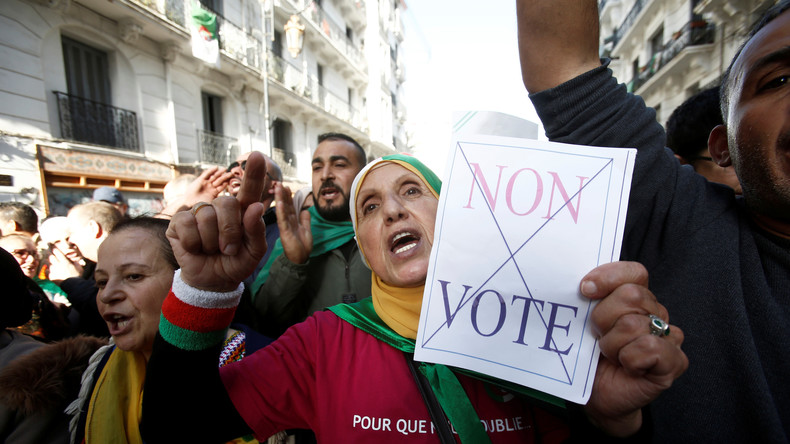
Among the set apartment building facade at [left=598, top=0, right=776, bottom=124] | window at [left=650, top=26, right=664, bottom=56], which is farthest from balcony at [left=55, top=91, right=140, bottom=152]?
window at [left=650, top=26, right=664, bottom=56]

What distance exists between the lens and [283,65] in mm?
14688

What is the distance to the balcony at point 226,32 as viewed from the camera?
9.06m

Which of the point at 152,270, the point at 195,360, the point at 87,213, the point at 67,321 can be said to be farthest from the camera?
→ the point at 87,213

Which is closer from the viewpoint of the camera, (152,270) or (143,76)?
(152,270)

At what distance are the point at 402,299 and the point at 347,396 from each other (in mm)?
363

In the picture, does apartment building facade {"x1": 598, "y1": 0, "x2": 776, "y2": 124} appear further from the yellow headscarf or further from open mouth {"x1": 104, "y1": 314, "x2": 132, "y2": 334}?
open mouth {"x1": 104, "y1": 314, "x2": 132, "y2": 334}

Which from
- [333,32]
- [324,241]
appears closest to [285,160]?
[333,32]

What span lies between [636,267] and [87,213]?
339 cm

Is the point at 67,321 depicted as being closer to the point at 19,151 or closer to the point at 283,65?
the point at 19,151

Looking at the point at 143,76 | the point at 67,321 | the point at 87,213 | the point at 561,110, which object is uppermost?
the point at 143,76

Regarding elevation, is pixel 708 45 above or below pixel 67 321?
above

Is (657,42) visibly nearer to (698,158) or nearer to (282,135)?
(282,135)

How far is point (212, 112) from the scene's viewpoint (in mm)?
11867

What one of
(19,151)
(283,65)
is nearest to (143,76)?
(19,151)
